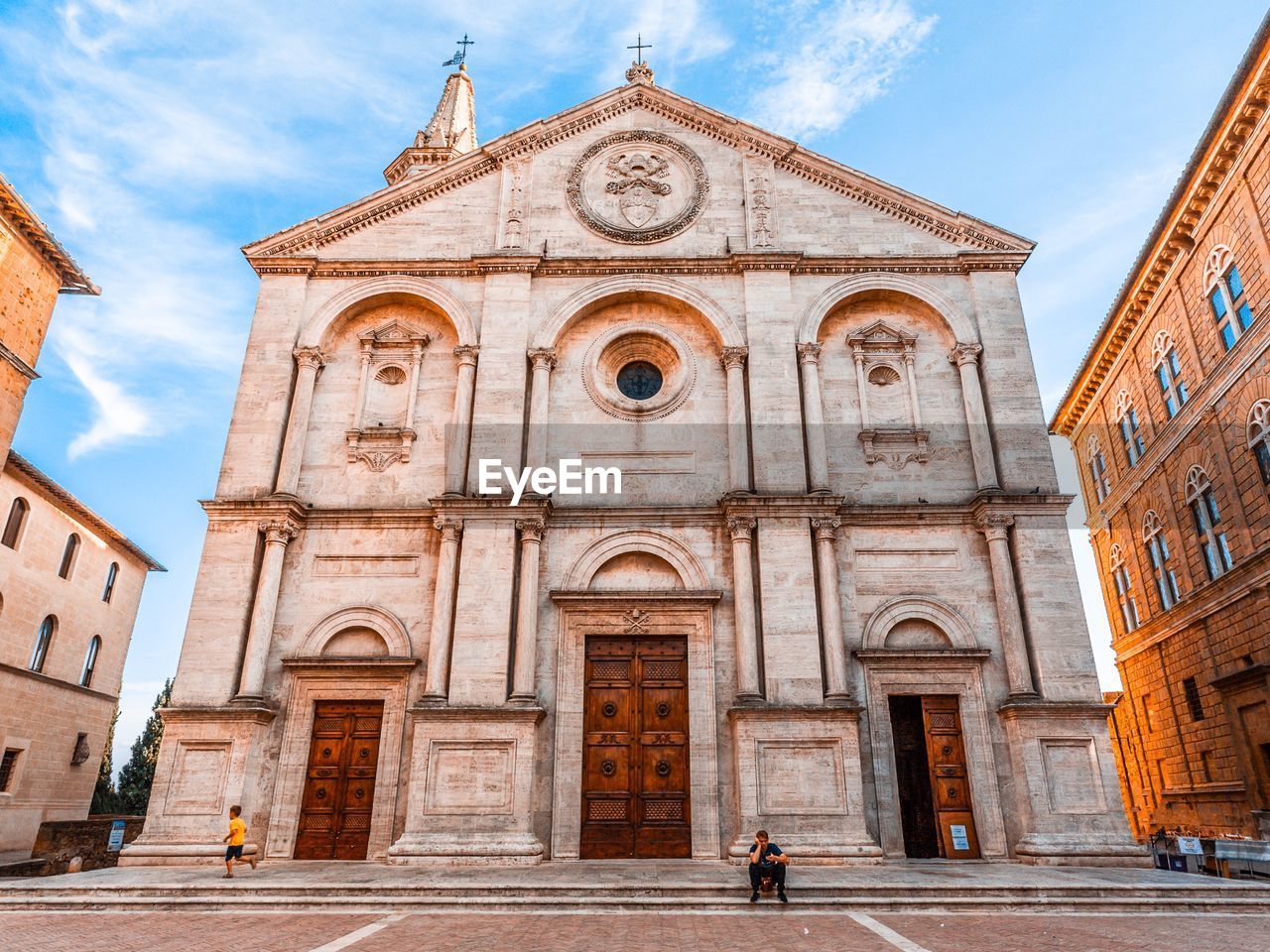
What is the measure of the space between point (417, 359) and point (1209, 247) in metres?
21.7

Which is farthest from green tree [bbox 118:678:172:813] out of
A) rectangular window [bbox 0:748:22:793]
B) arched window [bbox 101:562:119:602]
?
rectangular window [bbox 0:748:22:793]

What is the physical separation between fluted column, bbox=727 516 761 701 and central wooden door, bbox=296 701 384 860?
7.25m

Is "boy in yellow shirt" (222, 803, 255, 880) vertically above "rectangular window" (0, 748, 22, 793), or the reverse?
"rectangular window" (0, 748, 22, 793)

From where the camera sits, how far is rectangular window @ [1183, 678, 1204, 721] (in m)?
25.7

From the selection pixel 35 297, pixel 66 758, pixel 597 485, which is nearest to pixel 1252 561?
pixel 597 485

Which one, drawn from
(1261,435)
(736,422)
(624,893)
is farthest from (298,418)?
(1261,435)

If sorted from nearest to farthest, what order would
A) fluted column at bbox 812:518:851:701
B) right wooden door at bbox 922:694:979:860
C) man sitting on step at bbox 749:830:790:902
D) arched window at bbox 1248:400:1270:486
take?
1. man sitting on step at bbox 749:830:790:902
2. right wooden door at bbox 922:694:979:860
3. fluted column at bbox 812:518:851:701
4. arched window at bbox 1248:400:1270:486

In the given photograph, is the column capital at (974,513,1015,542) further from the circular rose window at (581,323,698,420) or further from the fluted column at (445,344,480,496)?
the fluted column at (445,344,480,496)

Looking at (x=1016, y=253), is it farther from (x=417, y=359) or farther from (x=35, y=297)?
(x=35, y=297)

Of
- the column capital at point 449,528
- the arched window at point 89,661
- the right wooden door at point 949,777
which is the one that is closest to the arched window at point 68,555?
the arched window at point 89,661

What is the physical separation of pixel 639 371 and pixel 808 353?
4026mm

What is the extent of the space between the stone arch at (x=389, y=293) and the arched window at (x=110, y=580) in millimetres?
20038

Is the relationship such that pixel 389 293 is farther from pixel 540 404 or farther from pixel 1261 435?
pixel 1261 435

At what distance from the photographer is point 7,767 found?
87.7 feet
